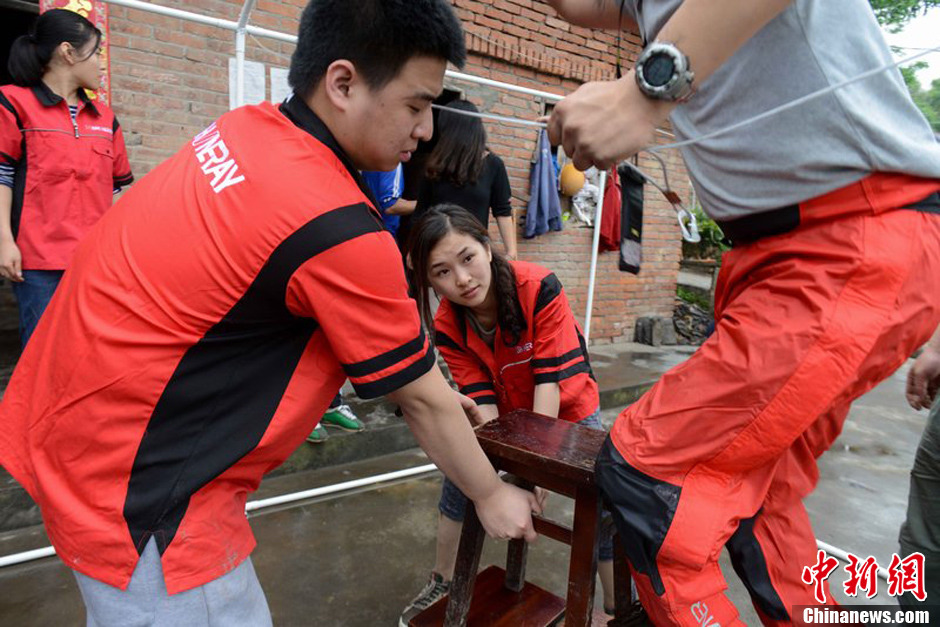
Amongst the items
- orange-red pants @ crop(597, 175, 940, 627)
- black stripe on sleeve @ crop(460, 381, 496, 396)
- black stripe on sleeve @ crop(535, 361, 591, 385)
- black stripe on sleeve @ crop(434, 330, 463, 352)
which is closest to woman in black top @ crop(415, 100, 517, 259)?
black stripe on sleeve @ crop(434, 330, 463, 352)

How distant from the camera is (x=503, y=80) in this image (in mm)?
4906

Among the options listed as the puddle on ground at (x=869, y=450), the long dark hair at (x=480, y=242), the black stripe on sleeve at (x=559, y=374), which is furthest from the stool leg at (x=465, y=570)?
the puddle on ground at (x=869, y=450)

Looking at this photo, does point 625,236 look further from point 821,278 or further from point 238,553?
point 238,553

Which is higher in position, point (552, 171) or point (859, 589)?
point (552, 171)

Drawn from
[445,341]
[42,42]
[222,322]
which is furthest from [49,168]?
[222,322]

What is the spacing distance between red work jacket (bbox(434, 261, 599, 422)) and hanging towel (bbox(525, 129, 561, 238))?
2.98 meters

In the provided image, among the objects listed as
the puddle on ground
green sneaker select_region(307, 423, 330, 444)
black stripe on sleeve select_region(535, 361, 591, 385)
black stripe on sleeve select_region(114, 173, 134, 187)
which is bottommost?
the puddle on ground

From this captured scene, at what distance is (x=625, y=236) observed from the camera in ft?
15.5

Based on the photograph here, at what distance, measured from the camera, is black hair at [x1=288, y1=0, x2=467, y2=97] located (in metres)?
1.00

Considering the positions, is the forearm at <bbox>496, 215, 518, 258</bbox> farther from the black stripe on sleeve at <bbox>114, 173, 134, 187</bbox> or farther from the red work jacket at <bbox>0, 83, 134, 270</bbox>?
the red work jacket at <bbox>0, 83, 134, 270</bbox>

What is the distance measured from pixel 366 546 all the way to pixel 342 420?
0.95 metres

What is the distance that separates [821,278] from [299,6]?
387 centimetres

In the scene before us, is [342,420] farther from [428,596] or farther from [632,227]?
[632,227]

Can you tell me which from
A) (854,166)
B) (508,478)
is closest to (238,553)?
(508,478)
